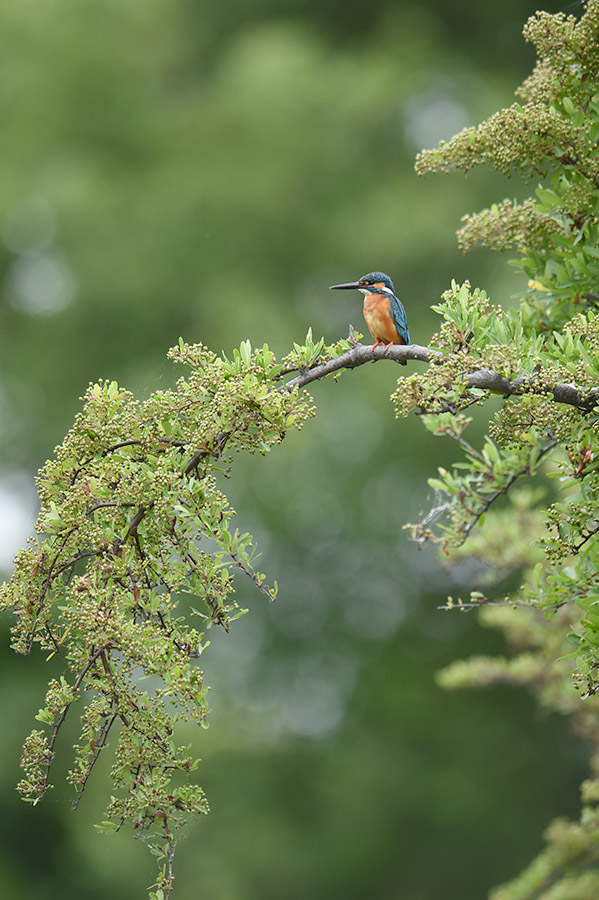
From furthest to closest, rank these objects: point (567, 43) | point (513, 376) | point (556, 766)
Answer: point (556, 766), point (567, 43), point (513, 376)

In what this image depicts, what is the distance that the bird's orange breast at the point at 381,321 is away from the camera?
115 inches

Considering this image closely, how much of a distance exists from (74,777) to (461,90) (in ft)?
25.4

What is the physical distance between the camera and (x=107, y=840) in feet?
22.1

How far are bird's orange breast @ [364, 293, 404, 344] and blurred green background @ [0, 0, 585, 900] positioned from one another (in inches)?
165

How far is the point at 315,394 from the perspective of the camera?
7.73 m

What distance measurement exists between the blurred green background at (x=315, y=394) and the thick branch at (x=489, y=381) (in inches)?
194

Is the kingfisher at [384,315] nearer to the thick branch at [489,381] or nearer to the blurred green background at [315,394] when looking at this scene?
the thick branch at [489,381]

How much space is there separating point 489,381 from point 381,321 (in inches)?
33.2

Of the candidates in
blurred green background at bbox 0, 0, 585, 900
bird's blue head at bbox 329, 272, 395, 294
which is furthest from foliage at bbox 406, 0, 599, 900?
blurred green background at bbox 0, 0, 585, 900

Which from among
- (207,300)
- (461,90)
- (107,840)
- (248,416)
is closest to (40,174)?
(207,300)

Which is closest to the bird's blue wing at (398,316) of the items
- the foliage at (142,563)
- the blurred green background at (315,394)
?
the foliage at (142,563)

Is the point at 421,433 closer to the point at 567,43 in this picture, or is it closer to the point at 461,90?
the point at 461,90

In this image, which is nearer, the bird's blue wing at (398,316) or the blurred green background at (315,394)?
the bird's blue wing at (398,316)

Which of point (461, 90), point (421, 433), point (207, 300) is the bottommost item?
point (421, 433)
